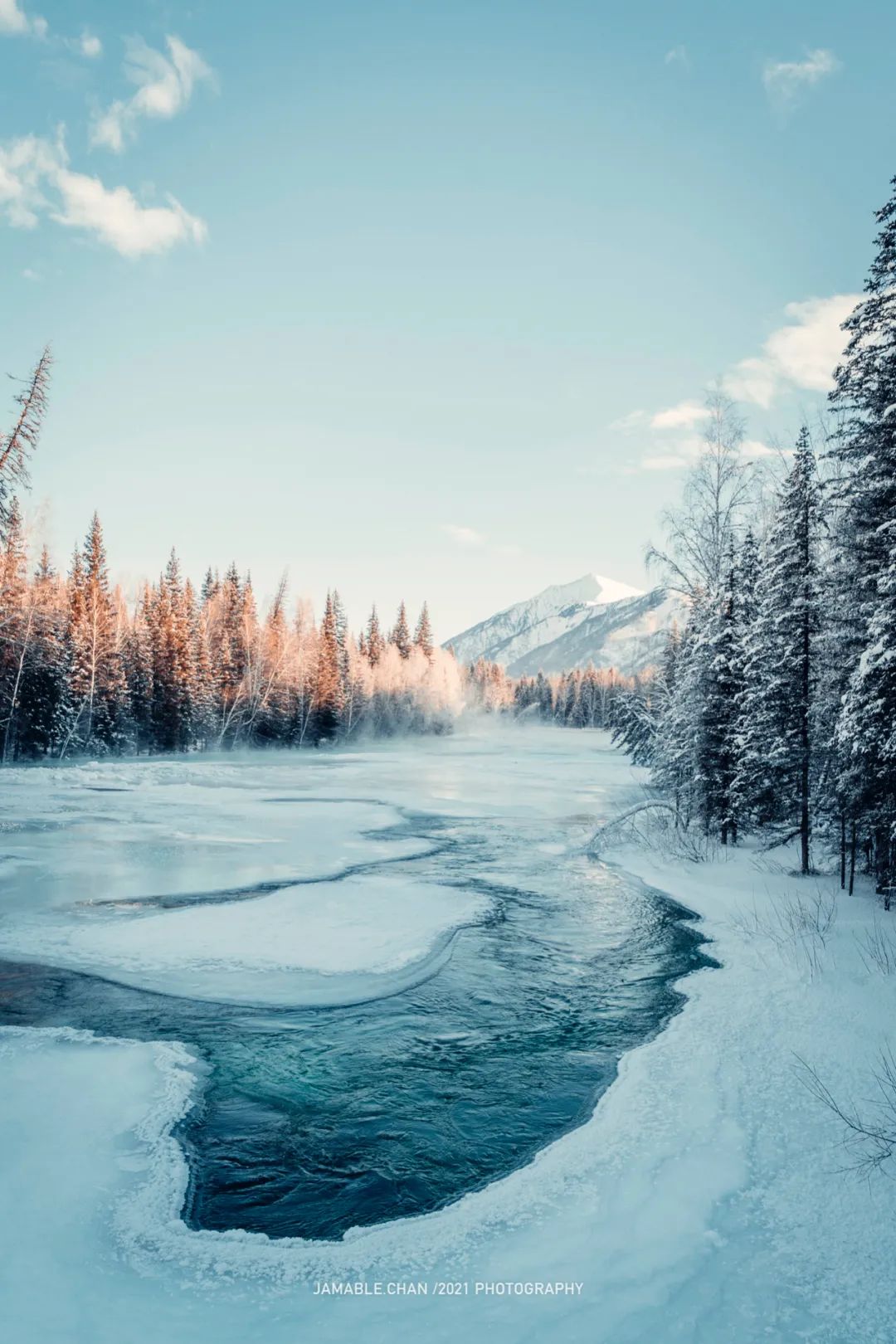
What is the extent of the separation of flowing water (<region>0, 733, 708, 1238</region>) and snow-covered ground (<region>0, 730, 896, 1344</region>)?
308 mm

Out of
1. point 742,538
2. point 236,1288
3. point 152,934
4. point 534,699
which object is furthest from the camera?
point 534,699

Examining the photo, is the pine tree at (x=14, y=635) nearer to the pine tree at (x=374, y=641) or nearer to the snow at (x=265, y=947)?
the snow at (x=265, y=947)

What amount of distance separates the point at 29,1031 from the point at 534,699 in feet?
542

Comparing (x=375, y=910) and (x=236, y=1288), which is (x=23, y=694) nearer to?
(x=375, y=910)

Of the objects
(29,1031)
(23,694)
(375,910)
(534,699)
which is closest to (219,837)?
(375,910)

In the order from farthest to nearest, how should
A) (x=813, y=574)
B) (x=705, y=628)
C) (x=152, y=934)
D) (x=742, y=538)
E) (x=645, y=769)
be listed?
(x=645, y=769) < (x=742, y=538) < (x=705, y=628) < (x=813, y=574) < (x=152, y=934)

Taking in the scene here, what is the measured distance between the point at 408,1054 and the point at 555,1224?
119 inches

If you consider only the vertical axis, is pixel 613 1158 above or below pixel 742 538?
below

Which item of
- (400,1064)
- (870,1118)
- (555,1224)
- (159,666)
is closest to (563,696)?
(159,666)

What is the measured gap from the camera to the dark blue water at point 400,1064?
17.6ft

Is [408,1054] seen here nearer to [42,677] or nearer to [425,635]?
[42,677]

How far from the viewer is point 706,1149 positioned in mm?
5629

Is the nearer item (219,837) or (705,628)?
(219,837)

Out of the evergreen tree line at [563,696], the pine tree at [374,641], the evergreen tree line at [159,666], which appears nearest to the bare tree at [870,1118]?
the evergreen tree line at [159,666]
